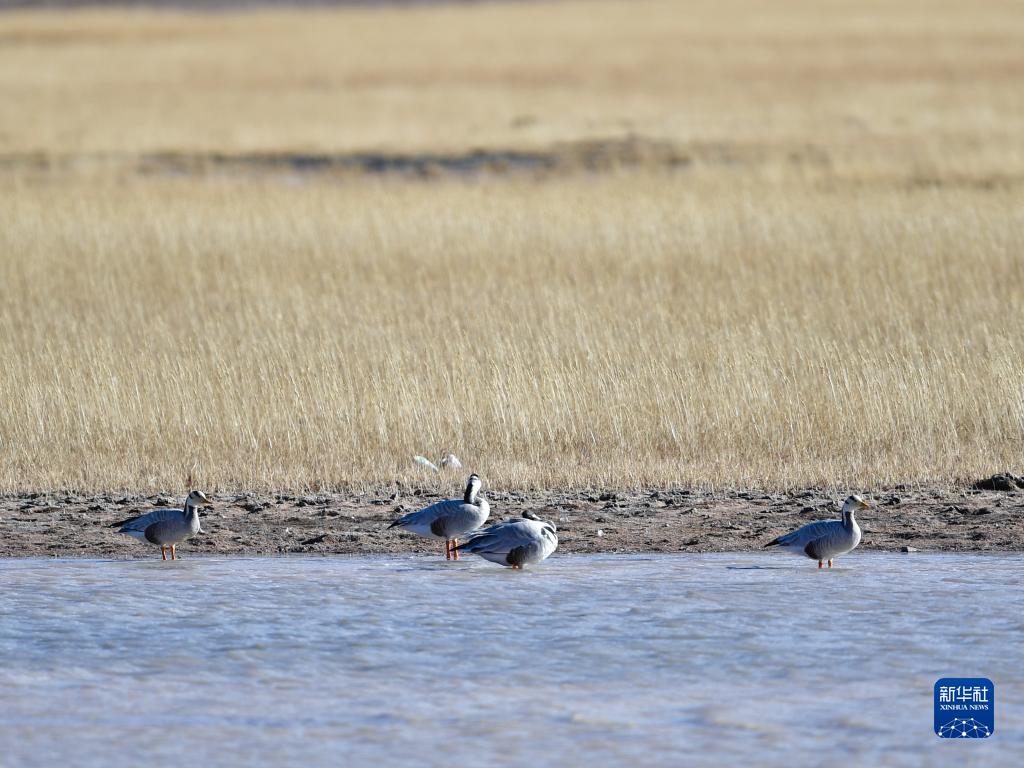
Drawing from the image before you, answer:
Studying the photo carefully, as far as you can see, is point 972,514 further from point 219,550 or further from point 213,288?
point 213,288

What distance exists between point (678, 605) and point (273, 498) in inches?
132

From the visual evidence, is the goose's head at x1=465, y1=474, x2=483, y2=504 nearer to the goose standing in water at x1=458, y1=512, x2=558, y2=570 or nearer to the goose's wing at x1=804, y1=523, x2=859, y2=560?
the goose standing in water at x1=458, y1=512, x2=558, y2=570

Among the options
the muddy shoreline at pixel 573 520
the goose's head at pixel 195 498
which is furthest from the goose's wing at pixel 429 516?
the goose's head at pixel 195 498

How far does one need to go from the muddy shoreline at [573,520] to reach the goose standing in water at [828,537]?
2.14 ft

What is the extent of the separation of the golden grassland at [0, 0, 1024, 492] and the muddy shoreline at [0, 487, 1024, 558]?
39 centimetres

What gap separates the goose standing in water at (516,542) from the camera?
854cm

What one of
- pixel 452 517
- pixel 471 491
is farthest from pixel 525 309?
pixel 452 517

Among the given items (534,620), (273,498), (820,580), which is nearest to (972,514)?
(820,580)

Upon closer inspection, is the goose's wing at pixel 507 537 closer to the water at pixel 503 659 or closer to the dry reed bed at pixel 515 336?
the water at pixel 503 659

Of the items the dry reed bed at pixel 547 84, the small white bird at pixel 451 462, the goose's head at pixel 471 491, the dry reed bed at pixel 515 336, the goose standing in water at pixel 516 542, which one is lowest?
the goose standing in water at pixel 516 542

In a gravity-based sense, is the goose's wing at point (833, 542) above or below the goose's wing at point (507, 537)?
above

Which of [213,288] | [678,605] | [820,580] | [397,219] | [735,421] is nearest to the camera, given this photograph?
[678,605]

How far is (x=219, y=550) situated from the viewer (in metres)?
9.43

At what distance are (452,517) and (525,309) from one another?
8.06m
